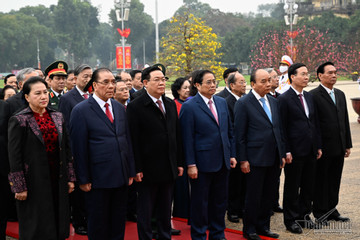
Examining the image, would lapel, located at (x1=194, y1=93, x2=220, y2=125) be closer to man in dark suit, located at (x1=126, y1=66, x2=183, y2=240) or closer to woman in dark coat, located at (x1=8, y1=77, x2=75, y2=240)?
man in dark suit, located at (x1=126, y1=66, x2=183, y2=240)

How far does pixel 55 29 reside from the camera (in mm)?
99000

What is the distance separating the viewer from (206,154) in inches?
211

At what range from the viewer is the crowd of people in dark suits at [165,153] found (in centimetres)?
463

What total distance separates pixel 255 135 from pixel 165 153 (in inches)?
45.0

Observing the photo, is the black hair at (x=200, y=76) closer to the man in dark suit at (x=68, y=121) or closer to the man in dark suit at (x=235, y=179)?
the man in dark suit at (x=235, y=179)

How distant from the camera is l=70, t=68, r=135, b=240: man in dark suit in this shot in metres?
4.76

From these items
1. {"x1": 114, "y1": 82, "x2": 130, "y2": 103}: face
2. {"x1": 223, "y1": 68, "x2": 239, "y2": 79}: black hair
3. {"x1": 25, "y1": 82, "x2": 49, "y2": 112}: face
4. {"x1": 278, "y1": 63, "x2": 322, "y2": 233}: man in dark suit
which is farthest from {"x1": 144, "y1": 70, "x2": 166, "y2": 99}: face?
{"x1": 223, "y1": 68, "x2": 239, "y2": 79}: black hair

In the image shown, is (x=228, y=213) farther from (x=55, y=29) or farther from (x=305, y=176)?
(x=55, y=29)

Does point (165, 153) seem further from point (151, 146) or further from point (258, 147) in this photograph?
point (258, 147)

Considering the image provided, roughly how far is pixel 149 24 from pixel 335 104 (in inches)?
3969

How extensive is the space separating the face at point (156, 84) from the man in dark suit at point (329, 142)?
2.24m

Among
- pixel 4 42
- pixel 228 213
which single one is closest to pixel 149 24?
pixel 4 42

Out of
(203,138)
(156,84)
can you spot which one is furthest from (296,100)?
(156,84)

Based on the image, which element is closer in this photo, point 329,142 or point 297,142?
point 297,142
